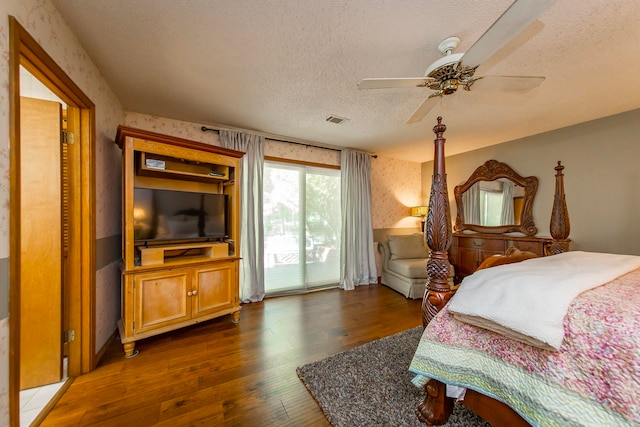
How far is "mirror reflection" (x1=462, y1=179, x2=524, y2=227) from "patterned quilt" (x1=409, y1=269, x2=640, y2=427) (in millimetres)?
2905

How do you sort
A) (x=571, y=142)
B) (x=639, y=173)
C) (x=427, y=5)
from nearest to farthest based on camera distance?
1. (x=427, y=5)
2. (x=639, y=173)
3. (x=571, y=142)

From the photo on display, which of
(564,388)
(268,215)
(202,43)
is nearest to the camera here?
(564,388)

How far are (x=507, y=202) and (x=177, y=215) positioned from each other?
4.65 metres

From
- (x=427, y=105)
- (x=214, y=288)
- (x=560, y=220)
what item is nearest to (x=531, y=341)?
(x=427, y=105)

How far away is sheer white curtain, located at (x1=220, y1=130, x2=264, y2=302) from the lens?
322 cm

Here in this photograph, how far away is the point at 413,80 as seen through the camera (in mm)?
1563

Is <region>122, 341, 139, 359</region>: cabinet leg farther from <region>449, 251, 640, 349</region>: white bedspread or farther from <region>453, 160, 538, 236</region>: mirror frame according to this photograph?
<region>453, 160, 538, 236</region>: mirror frame

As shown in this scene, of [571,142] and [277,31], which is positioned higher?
[277,31]

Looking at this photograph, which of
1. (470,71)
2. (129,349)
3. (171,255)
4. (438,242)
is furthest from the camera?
(171,255)

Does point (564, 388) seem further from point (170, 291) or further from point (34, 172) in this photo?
point (34, 172)

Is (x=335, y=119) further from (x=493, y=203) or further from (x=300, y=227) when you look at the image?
(x=493, y=203)

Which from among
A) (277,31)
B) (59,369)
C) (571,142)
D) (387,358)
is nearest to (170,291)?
(59,369)

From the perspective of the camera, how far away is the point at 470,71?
4.85 feet

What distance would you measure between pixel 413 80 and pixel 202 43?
1.50m
